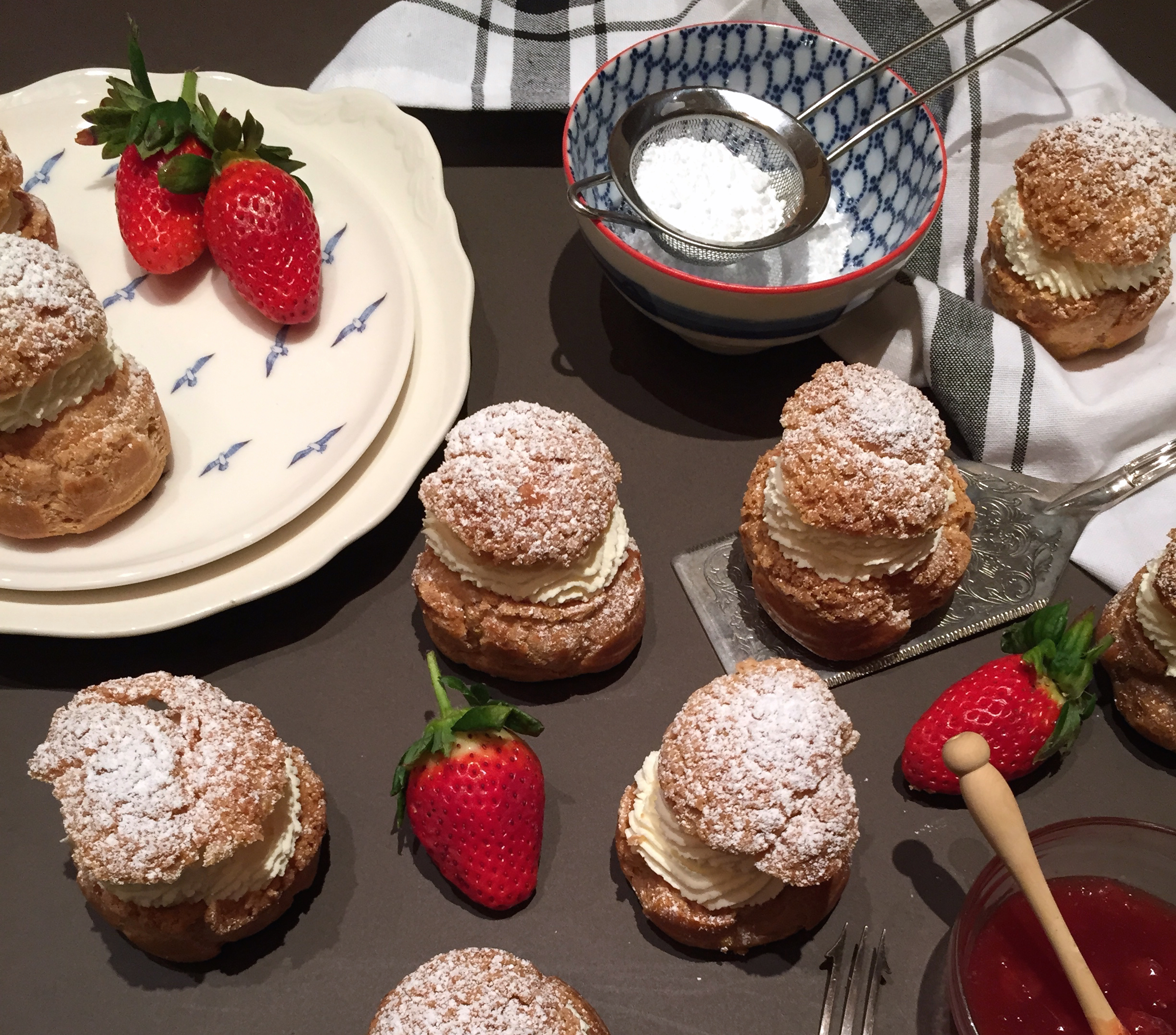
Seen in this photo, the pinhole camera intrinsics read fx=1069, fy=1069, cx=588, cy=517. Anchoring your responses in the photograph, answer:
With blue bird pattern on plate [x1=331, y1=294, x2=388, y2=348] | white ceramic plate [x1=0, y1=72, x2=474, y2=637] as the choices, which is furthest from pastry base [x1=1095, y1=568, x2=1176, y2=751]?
blue bird pattern on plate [x1=331, y1=294, x2=388, y2=348]

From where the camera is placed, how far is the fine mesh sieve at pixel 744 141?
6.16 feet

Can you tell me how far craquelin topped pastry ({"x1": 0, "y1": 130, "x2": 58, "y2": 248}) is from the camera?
1.85 m

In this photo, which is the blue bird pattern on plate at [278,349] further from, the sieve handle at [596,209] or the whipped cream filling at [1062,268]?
the whipped cream filling at [1062,268]

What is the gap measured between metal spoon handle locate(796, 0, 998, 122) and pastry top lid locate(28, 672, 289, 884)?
1509mm

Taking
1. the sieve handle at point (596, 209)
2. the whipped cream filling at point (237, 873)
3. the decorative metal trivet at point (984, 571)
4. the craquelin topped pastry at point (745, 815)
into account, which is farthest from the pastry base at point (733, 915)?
the sieve handle at point (596, 209)

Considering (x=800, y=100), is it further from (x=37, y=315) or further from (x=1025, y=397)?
(x=37, y=315)

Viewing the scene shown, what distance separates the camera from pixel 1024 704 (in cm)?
156

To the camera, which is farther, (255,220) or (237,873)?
(255,220)

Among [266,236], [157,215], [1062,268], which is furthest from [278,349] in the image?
[1062,268]

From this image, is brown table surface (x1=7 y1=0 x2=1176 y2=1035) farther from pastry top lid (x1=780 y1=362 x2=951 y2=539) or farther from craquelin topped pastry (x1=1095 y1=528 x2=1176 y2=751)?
pastry top lid (x1=780 y1=362 x2=951 y2=539)

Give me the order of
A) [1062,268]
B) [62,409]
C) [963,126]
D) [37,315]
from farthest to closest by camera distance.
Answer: [963,126]
[1062,268]
[62,409]
[37,315]

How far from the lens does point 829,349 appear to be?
82.0 inches

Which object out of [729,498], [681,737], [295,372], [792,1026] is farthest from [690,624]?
[295,372]

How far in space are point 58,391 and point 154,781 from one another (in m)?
0.64
